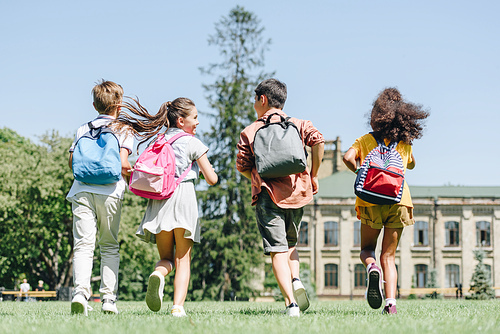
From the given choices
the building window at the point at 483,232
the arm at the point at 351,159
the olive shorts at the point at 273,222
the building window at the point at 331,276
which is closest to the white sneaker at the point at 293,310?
the olive shorts at the point at 273,222

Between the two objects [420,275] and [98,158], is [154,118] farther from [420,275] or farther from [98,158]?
[420,275]

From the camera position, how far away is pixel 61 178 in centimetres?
3494

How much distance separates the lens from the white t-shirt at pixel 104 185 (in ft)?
19.7

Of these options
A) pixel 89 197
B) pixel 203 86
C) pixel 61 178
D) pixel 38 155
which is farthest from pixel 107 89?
pixel 203 86

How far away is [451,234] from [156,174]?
5824cm

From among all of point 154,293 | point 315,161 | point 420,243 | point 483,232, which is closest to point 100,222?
point 154,293

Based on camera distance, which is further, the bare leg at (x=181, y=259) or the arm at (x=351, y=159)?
the arm at (x=351, y=159)

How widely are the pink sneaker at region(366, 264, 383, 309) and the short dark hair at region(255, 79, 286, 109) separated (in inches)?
80.4

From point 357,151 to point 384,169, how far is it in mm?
453

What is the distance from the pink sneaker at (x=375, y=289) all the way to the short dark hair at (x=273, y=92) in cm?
204

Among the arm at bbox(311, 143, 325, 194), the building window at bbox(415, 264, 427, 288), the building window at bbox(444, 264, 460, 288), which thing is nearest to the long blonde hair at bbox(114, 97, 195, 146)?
the arm at bbox(311, 143, 325, 194)

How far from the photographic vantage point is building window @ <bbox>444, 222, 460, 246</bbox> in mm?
59000

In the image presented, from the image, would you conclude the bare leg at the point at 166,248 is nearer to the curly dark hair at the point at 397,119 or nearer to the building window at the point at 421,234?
the curly dark hair at the point at 397,119

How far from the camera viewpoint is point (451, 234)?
59125 millimetres
